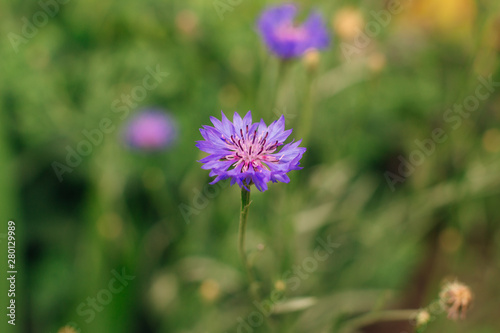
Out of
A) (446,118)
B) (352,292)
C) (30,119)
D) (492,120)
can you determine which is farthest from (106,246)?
(492,120)

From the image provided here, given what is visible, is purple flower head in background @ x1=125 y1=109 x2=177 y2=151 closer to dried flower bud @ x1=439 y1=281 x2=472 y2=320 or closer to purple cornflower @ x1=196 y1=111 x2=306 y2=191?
purple cornflower @ x1=196 y1=111 x2=306 y2=191

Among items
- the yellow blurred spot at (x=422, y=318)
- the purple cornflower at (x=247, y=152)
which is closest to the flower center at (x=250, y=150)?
the purple cornflower at (x=247, y=152)

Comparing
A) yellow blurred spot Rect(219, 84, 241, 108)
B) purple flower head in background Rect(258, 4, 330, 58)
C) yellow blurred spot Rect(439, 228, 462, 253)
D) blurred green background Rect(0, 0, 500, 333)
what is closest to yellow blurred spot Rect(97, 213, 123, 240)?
blurred green background Rect(0, 0, 500, 333)

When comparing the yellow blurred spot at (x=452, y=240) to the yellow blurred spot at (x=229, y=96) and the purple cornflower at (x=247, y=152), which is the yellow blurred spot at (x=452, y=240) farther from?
the purple cornflower at (x=247, y=152)

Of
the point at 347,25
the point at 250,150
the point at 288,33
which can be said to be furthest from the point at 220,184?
the point at 250,150

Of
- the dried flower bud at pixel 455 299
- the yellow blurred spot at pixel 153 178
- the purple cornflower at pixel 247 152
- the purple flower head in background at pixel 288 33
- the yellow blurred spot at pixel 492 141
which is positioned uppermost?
the purple flower head in background at pixel 288 33

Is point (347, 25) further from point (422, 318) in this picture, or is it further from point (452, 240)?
point (422, 318)

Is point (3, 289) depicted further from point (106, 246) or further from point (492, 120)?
point (492, 120)
